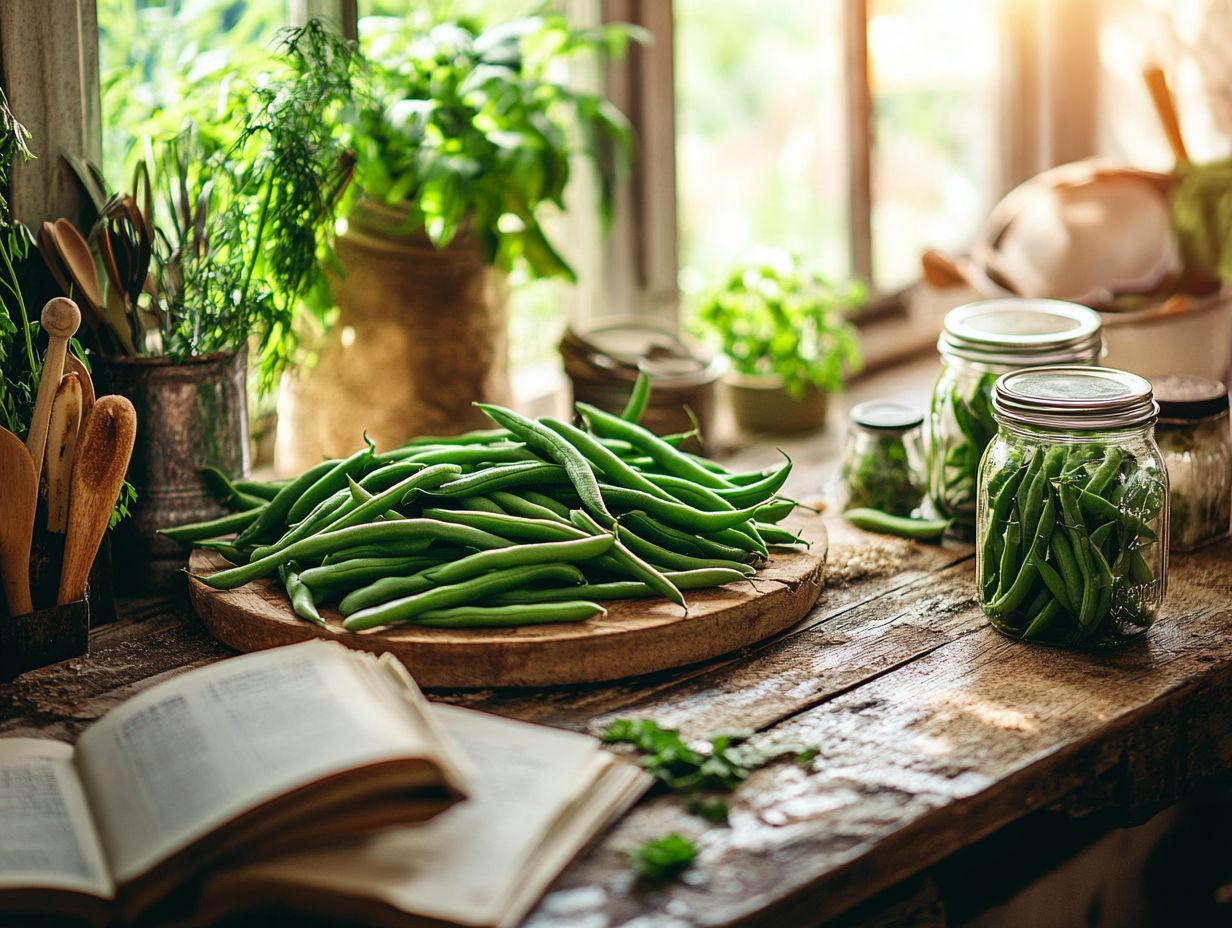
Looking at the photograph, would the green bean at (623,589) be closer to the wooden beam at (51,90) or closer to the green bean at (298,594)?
the green bean at (298,594)

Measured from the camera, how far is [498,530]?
1791mm

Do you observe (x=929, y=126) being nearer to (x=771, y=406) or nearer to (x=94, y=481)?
(x=771, y=406)

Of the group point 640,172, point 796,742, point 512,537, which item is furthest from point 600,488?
point 640,172

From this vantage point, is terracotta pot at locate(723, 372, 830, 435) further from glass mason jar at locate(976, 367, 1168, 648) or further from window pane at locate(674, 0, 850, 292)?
glass mason jar at locate(976, 367, 1168, 648)

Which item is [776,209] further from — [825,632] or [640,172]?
[825,632]

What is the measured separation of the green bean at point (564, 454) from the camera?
1828 millimetres

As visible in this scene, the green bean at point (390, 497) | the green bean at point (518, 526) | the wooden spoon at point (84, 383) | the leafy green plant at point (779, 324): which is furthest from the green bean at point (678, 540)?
the leafy green plant at point (779, 324)

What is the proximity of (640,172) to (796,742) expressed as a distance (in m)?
1.75

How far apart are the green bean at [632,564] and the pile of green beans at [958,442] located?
0.60 m

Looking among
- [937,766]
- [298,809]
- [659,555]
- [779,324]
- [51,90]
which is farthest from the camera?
[779,324]

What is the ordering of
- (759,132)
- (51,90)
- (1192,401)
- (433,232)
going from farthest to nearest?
(759,132) < (433,232) < (1192,401) < (51,90)

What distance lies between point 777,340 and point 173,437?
1326 mm

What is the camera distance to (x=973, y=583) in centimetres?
208

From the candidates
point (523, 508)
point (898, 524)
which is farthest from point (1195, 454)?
point (523, 508)
